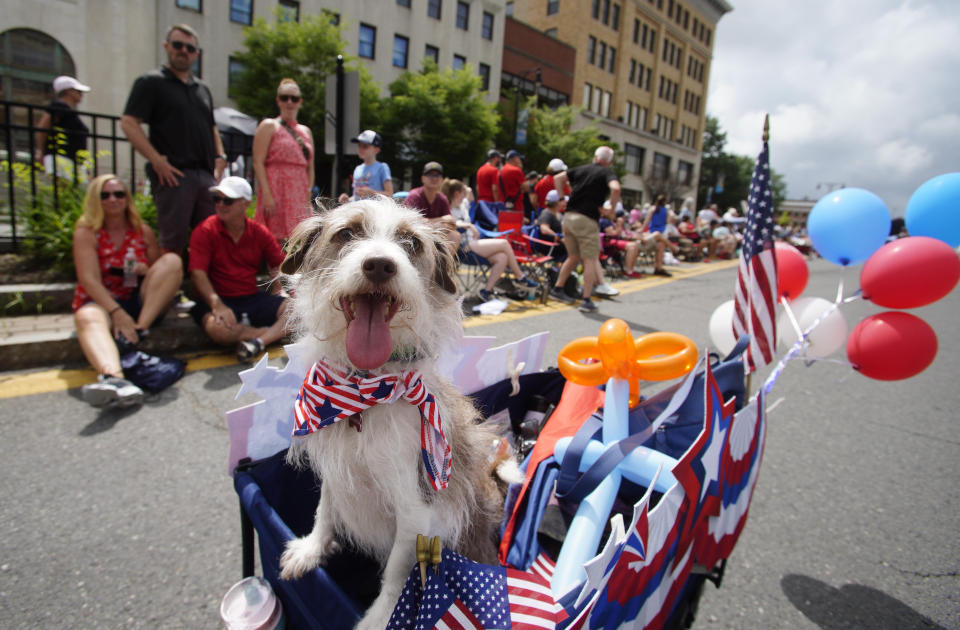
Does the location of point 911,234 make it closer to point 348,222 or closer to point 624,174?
point 348,222

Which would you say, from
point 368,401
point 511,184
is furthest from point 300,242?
point 511,184

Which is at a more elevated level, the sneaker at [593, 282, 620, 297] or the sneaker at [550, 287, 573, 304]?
the sneaker at [593, 282, 620, 297]

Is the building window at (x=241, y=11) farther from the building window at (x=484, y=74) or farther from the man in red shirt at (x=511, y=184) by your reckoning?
the man in red shirt at (x=511, y=184)

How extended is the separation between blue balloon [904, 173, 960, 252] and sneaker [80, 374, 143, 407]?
181 inches

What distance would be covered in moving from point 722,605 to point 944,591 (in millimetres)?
1100

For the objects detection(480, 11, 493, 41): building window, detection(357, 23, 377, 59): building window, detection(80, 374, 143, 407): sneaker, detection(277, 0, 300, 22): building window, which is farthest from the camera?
detection(480, 11, 493, 41): building window

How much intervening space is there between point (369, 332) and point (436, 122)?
25.5m

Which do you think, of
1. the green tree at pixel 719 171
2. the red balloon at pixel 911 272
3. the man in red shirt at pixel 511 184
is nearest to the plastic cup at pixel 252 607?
the red balloon at pixel 911 272

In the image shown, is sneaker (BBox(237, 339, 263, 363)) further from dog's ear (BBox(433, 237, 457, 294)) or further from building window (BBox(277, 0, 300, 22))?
building window (BBox(277, 0, 300, 22))

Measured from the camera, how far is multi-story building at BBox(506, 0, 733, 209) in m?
40.2

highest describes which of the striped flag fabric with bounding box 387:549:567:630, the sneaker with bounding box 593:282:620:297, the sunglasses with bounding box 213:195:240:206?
the sunglasses with bounding box 213:195:240:206

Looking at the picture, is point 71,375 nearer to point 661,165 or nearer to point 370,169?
point 370,169

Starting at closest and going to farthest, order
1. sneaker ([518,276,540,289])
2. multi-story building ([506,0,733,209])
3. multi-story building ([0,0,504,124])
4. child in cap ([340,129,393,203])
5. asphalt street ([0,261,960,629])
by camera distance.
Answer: asphalt street ([0,261,960,629])
child in cap ([340,129,393,203])
sneaker ([518,276,540,289])
multi-story building ([0,0,504,124])
multi-story building ([506,0,733,209])

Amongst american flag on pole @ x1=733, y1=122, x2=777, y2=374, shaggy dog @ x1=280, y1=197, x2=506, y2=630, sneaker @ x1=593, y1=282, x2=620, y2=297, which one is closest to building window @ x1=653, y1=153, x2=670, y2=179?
sneaker @ x1=593, y1=282, x2=620, y2=297
